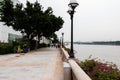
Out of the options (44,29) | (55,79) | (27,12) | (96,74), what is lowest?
(55,79)

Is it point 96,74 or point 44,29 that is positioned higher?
point 44,29

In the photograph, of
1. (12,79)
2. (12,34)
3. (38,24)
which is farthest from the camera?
(12,34)

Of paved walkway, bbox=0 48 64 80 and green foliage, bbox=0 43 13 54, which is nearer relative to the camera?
paved walkway, bbox=0 48 64 80

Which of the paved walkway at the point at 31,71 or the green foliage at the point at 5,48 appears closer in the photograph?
the paved walkway at the point at 31,71

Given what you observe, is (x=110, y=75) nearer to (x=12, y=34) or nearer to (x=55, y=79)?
(x=55, y=79)

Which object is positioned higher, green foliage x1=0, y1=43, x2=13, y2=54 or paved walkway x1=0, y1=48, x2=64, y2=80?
green foliage x1=0, y1=43, x2=13, y2=54

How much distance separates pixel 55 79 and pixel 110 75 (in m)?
4.78

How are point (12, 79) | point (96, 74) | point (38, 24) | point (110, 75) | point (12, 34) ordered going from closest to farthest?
point (110, 75), point (96, 74), point (12, 79), point (38, 24), point (12, 34)

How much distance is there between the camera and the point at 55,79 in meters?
10.7

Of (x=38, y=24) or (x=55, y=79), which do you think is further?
(x=38, y=24)

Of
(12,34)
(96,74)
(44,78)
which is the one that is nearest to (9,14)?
(12,34)

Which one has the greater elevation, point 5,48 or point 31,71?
point 5,48

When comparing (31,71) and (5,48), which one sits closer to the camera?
(31,71)

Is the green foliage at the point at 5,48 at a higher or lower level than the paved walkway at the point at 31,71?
higher
